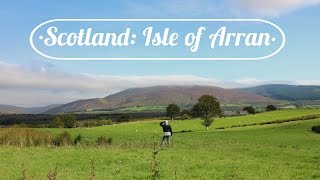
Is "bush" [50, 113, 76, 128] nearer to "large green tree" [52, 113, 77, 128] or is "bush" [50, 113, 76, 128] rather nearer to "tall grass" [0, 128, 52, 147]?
"large green tree" [52, 113, 77, 128]

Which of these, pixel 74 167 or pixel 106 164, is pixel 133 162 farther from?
pixel 74 167

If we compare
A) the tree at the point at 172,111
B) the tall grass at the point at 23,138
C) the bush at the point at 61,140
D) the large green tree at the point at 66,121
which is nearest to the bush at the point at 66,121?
the large green tree at the point at 66,121

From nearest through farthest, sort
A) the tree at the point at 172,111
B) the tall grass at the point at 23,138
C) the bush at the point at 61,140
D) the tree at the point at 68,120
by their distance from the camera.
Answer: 1. the tall grass at the point at 23,138
2. the bush at the point at 61,140
3. the tree at the point at 68,120
4. the tree at the point at 172,111

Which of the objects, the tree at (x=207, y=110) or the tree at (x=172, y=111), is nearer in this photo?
the tree at (x=207, y=110)

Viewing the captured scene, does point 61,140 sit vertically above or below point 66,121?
above

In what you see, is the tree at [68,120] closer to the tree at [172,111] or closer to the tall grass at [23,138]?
the tree at [172,111]

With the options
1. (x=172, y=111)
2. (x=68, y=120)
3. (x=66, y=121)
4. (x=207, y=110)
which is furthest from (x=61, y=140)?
(x=68, y=120)

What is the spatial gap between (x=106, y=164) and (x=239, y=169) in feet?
24.9

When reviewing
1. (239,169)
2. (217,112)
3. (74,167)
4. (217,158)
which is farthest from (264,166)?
(217,112)

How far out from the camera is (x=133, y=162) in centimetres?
2664

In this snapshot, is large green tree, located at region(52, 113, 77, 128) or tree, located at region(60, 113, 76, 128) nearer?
large green tree, located at region(52, 113, 77, 128)

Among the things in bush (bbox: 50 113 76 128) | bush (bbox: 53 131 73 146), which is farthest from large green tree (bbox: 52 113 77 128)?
bush (bbox: 53 131 73 146)

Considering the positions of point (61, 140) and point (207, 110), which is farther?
point (207, 110)

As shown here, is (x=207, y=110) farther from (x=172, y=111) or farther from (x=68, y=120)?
(x=68, y=120)
